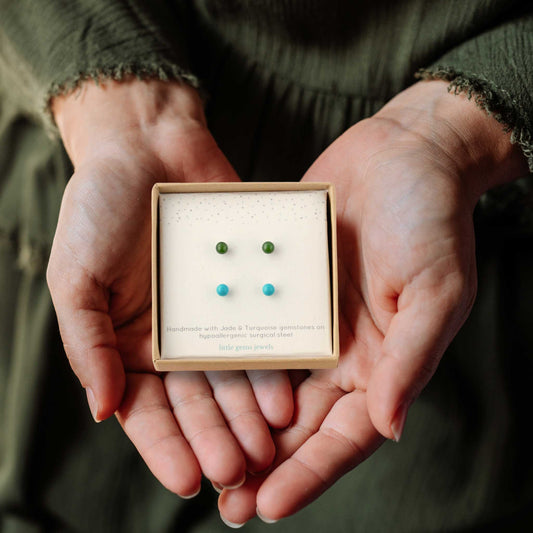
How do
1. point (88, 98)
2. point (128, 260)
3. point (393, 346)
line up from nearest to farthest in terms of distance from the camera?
point (393, 346)
point (128, 260)
point (88, 98)

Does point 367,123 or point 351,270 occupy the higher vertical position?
point 367,123

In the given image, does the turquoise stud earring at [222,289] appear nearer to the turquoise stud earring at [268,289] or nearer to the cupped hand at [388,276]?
the turquoise stud earring at [268,289]

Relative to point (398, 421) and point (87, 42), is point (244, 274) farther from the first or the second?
point (87, 42)

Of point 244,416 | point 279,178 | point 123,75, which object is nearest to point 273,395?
point 244,416

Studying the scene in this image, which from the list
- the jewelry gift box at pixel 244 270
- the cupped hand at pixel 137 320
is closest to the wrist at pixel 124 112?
the cupped hand at pixel 137 320

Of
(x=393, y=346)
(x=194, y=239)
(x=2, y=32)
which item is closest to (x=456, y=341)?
(x=393, y=346)

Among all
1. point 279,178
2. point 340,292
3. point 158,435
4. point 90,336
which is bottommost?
point 158,435

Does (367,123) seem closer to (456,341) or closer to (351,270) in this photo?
(351,270)
